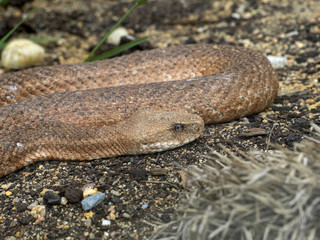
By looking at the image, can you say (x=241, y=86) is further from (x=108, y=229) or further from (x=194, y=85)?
(x=108, y=229)

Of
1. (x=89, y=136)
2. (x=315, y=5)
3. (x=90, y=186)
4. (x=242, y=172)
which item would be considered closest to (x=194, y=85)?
(x=89, y=136)

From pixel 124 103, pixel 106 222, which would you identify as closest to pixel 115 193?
pixel 106 222

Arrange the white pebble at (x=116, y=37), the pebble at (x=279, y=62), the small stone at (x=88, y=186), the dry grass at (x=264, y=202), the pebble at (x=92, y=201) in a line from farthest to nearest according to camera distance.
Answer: the white pebble at (x=116, y=37)
the pebble at (x=279, y=62)
the small stone at (x=88, y=186)
the pebble at (x=92, y=201)
the dry grass at (x=264, y=202)

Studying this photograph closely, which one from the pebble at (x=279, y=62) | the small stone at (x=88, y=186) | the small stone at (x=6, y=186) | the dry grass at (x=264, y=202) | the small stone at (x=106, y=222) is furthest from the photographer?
the pebble at (x=279, y=62)

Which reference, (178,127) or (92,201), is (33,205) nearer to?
(92,201)

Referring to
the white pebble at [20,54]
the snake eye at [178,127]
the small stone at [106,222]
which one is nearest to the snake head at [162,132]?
the snake eye at [178,127]

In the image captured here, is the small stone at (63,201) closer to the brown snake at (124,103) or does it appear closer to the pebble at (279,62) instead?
the brown snake at (124,103)
